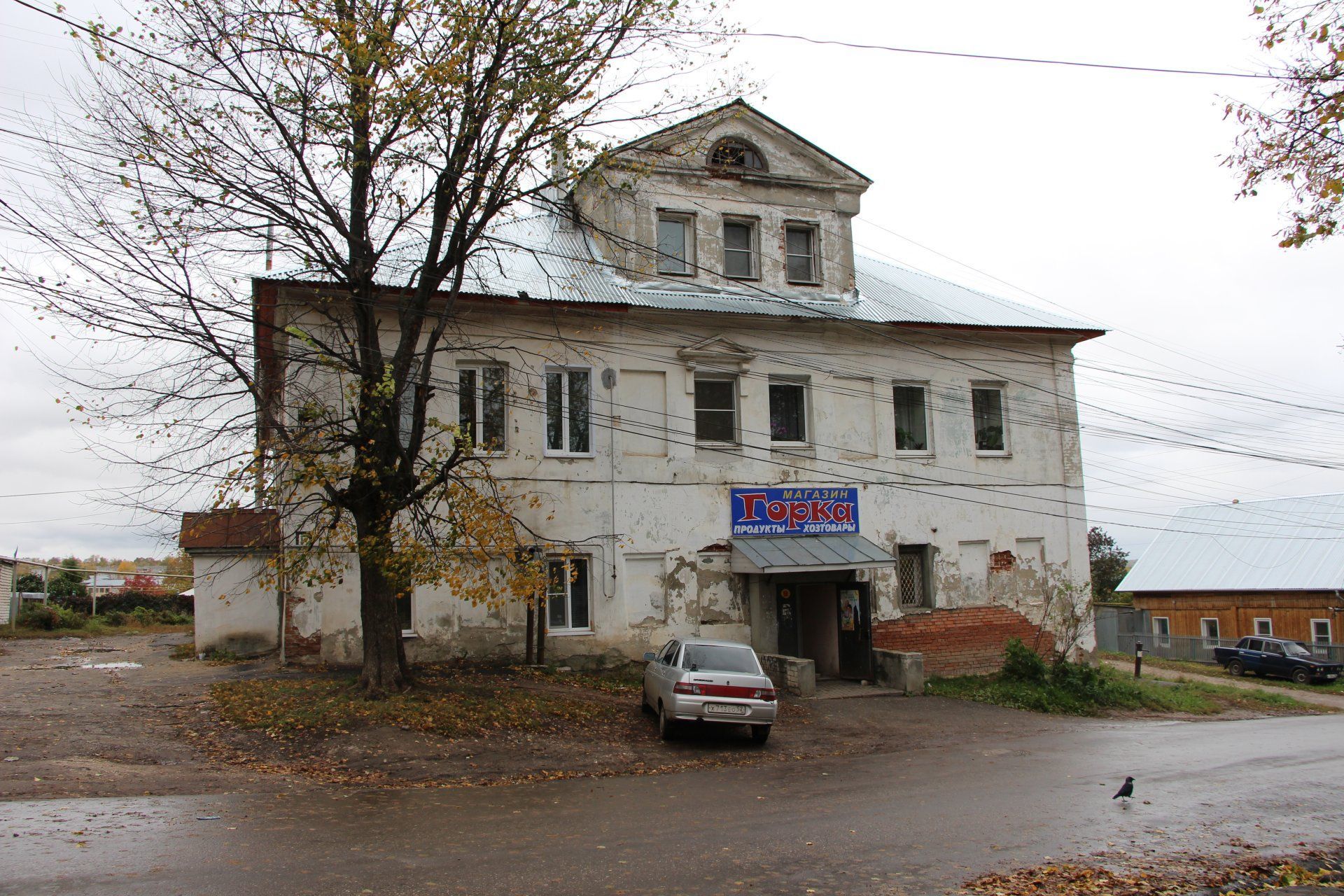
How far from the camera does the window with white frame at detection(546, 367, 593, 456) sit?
19000 millimetres

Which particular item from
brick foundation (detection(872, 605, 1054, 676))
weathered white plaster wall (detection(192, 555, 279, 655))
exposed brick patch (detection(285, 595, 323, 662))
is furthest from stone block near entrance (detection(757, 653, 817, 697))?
weathered white plaster wall (detection(192, 555, 279, 655))

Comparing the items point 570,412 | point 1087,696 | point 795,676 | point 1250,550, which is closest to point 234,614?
point 570,412

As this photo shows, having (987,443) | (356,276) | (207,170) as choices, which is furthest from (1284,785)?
(207,170)

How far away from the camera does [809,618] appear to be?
21.2m

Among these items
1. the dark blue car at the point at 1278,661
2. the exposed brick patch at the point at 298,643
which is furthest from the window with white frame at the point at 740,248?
the dark blue car at the point at 1278,661

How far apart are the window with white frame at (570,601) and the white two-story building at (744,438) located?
43mm

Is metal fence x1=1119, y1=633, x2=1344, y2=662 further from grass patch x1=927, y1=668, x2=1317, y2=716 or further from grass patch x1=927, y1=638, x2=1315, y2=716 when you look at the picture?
grass patch x1=927, y1=638, x2=1315, y2=716

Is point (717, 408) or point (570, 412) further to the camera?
point (717, 408)

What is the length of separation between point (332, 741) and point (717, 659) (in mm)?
5372

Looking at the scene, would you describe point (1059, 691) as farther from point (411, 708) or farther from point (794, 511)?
point (411, 708)

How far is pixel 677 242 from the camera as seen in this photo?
20.9m

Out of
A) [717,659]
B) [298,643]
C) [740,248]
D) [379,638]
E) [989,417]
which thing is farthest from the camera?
[989,417]

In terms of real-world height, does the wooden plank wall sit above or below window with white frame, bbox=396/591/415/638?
below

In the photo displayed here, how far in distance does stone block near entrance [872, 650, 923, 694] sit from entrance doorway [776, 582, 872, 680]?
254mm
